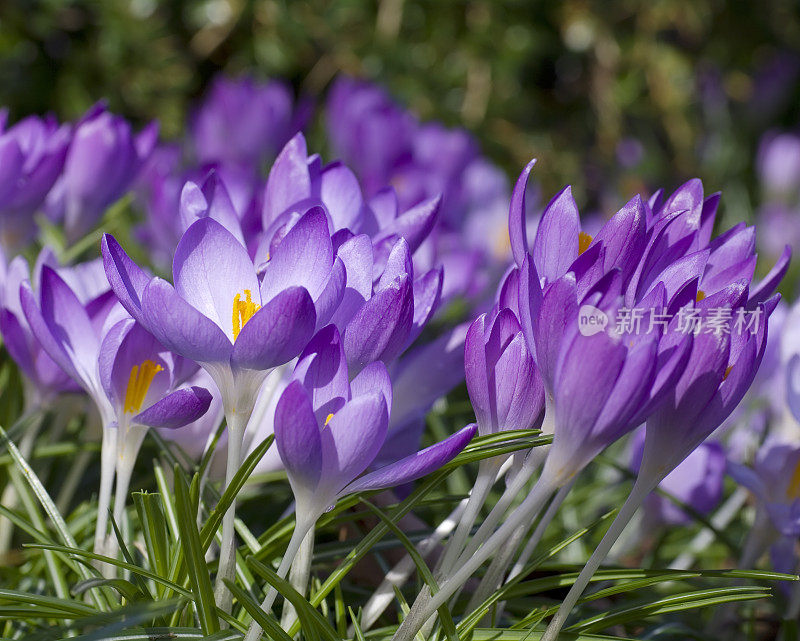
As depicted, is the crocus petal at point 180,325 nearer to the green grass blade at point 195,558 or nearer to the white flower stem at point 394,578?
the green grass blade at point 195,558

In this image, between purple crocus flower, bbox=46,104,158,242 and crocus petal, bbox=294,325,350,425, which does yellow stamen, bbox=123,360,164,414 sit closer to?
crocus petal, bbox=294,325,350,425

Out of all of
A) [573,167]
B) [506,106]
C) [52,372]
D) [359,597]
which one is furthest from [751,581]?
[573,167]

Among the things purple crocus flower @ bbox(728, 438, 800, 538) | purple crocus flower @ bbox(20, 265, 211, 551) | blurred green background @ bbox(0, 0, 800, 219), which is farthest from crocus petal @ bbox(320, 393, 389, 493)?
blurred green background @ bbox(0, 0, 800, 219)

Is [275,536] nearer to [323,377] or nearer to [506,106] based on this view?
[323,377]

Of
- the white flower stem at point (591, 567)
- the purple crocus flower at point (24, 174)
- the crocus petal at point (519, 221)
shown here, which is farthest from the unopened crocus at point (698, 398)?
the purple crocus flower at point (24, 174)

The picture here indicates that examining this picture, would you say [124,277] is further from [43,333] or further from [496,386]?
[496,386]
